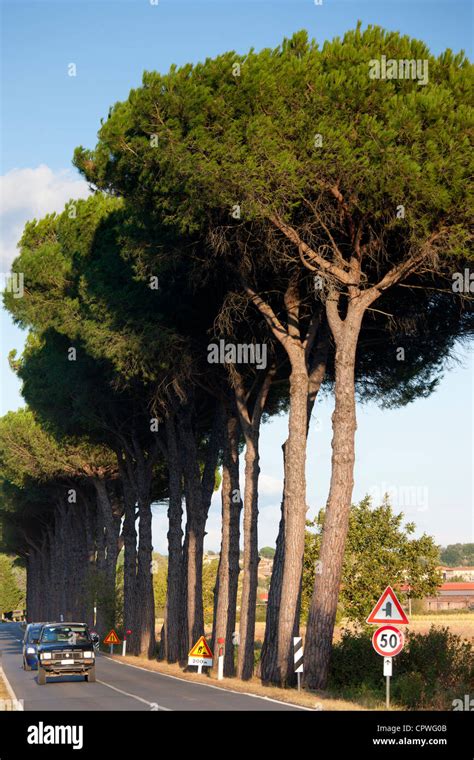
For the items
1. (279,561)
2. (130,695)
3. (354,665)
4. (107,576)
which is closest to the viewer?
(130,695)

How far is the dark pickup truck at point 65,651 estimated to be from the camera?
29.1 metres

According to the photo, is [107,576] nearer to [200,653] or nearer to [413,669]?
[200,653]

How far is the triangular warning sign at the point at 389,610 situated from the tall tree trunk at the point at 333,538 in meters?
5.86

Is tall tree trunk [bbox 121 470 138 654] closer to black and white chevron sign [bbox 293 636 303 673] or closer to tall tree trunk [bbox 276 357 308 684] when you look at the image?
tall tree trunk [bbox 276 357 308 684]

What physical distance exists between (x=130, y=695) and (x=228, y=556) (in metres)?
12.5

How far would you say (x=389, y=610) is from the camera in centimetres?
1959

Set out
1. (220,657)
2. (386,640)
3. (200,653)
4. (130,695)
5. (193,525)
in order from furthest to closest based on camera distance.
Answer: (193,525) → (220,657) → (200,653) → (130,695) → (386,640)

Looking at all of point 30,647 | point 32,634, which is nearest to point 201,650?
point 30,647

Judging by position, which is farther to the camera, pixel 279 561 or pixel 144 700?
pixel 279 561

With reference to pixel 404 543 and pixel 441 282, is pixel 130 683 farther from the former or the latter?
pixel 404 543

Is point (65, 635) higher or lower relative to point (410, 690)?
higher

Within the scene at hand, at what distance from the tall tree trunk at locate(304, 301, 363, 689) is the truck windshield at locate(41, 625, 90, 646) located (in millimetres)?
7243
